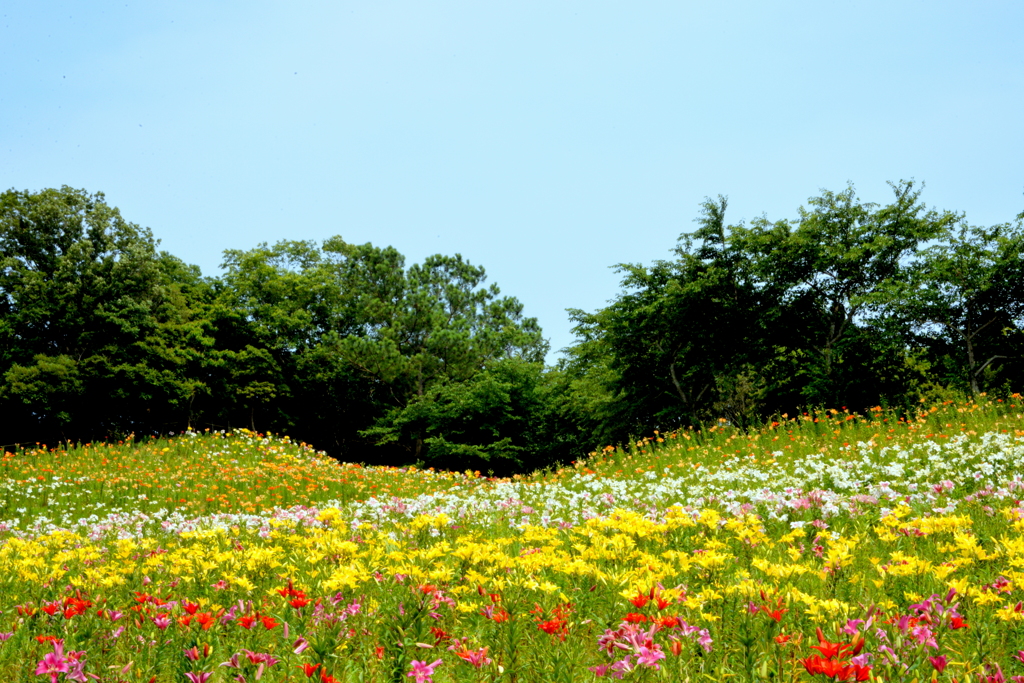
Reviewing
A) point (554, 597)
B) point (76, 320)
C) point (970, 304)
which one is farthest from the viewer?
point (76, 320)

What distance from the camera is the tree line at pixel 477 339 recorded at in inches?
746

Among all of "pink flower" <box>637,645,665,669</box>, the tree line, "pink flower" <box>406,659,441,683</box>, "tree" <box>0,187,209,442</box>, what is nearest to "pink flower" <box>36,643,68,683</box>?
"pink flower" <box>406,659,441,683</box>

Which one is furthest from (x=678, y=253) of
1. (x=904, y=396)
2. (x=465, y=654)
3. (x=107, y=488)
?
(x=465, y=654)

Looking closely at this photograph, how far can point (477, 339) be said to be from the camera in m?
28.6

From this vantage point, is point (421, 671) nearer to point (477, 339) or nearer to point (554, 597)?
point (554, 597)

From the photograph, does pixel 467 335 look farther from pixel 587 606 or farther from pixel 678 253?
Answer: pixel 587 606

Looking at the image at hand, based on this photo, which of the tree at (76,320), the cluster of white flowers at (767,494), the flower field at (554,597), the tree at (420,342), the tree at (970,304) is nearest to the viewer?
the flower field at (554,597)

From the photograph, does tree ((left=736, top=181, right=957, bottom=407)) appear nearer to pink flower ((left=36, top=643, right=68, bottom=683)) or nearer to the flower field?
the flower field

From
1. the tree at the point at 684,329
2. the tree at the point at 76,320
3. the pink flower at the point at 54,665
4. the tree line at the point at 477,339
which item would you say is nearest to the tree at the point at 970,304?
the tree line at the point at 477,339

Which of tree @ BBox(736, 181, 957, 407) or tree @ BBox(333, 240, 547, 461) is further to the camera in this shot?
tree @ BBox(333, 240, 547, 461)

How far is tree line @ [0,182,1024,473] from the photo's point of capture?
18953 mm

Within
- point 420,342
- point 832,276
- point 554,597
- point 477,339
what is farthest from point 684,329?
point 554,597

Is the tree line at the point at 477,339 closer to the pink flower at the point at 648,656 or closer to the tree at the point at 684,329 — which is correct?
the tree at the point at 684,329

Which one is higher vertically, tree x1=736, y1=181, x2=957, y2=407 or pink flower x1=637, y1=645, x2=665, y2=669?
tree x1=736, y1=181, x2=957, y2=407
